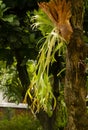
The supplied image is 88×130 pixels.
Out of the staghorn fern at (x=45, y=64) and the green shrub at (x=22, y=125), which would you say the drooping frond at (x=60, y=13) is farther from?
the green shrub at (x=22, y=125)

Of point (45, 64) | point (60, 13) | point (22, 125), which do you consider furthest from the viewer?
point (22, 125)

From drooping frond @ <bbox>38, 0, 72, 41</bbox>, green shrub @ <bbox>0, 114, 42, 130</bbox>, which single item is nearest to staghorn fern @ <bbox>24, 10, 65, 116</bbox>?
drooping frond @ <bbox>38, 0, 72, 41</bbox>

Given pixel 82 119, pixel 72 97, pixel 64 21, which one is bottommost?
pixel 82 119

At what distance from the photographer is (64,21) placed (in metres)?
2.93

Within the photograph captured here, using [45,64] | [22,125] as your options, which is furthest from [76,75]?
A: [22,125]

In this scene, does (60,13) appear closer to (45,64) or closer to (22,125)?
(45,64)

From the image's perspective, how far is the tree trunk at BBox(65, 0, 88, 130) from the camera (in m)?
3.02

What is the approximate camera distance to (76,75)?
9.91 feet

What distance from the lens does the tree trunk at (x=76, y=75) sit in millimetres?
3016

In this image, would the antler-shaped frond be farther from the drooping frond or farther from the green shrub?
the green shrub

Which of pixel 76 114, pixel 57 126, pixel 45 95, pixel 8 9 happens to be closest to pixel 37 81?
pixel 45 95

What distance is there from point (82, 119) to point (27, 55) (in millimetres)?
1723

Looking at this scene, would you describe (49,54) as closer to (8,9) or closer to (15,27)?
(15,27)

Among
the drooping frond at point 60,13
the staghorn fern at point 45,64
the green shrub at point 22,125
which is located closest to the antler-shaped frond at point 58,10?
the drooping frond at point 60,13
